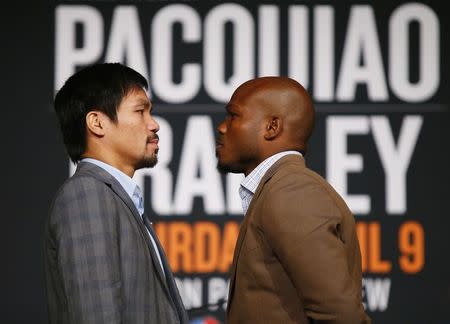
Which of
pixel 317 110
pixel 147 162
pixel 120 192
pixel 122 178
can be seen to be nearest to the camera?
pixel 120 192

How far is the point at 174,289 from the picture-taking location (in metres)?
2.07

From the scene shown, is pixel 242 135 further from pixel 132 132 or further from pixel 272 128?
pixel 132 132

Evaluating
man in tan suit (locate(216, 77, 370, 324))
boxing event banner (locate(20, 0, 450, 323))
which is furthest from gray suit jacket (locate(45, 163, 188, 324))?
boxing event banner (locate(20, 0, 450, 323))

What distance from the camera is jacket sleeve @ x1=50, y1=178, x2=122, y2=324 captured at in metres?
1.82

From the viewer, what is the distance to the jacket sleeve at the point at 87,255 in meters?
1.82

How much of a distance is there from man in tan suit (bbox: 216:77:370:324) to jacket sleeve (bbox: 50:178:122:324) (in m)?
0.31

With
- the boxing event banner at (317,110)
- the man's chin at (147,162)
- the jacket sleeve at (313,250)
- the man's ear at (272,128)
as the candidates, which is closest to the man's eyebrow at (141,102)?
the man's chin at (147,162)

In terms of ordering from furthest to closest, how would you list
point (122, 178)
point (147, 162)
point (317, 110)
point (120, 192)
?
point (317, 110) → point (147, 162) → point (122, 178) → point (120, 192)

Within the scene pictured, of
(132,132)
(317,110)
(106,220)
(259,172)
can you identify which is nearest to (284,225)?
(259,172)

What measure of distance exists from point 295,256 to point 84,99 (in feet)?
2.15

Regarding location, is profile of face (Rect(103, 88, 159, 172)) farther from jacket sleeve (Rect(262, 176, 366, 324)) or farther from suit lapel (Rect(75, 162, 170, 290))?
jacket sleeve (Rect(262, 176, 366, 324))

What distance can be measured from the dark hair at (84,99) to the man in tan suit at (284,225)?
11.5 inches

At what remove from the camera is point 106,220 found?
1.87 metres

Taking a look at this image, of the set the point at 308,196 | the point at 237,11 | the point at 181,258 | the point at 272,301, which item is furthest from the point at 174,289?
the point at 237,11
